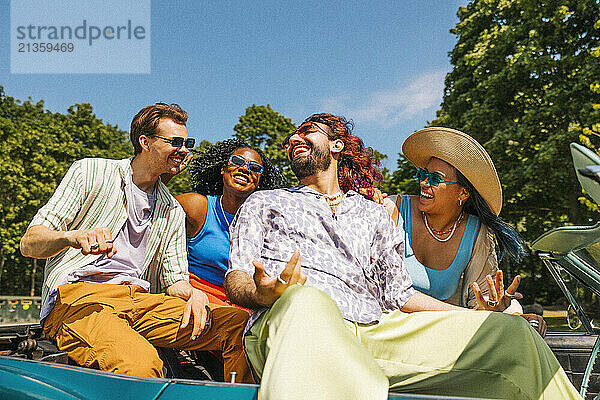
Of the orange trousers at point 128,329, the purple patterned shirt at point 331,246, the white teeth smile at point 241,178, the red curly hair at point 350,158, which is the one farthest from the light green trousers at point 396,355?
Result: the white teeth smile at point 241,178

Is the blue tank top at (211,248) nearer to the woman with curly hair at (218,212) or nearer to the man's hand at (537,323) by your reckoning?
the woman with curly hair at (218,212)

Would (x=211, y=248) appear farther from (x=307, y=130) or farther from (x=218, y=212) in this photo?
(x=307, y=130)

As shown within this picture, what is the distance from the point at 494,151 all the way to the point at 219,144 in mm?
10211

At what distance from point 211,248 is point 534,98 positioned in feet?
38.5

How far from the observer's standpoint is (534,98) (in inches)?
515

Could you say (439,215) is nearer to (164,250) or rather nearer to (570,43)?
(164,250)

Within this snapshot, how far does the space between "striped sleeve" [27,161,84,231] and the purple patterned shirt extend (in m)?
0.75

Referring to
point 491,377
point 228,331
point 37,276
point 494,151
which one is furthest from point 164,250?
point 37,276

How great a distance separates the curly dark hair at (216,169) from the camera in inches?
165

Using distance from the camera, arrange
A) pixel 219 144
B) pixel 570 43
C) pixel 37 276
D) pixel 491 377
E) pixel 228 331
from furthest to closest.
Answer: pixel 37 276 → pixel 570 43 → pixel 219 144 → pixel 228 331 → pixel 491 377

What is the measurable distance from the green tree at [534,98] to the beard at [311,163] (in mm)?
9530

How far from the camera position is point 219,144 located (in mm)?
4441

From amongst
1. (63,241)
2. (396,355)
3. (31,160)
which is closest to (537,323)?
(396,355)

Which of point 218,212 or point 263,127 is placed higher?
point 263,127
